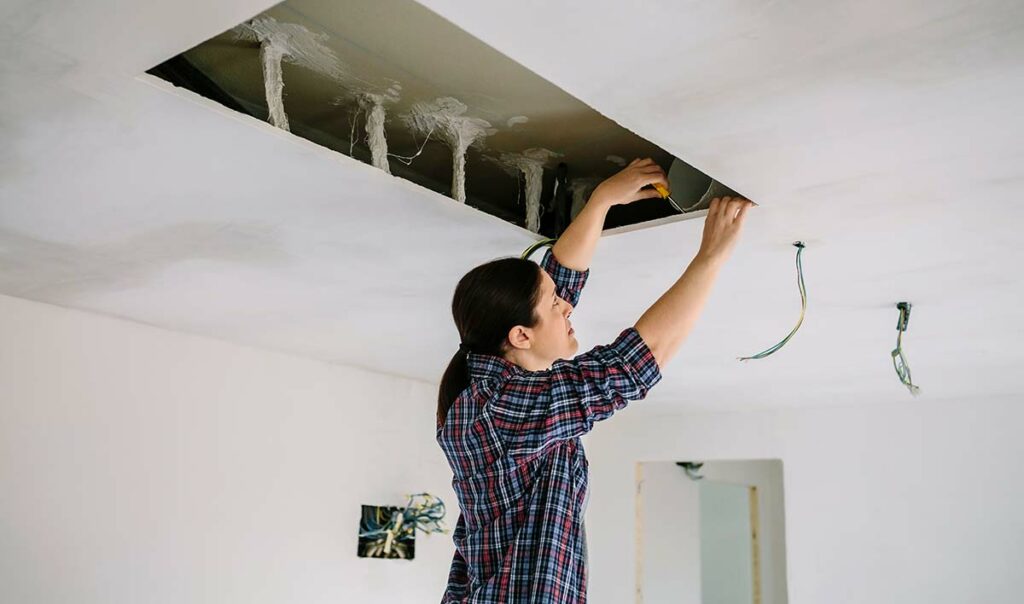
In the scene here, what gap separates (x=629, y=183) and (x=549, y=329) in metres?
0.46

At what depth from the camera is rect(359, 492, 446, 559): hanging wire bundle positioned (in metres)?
4.28

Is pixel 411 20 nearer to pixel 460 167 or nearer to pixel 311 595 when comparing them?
pixel 460 167

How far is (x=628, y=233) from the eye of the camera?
7.82 feet

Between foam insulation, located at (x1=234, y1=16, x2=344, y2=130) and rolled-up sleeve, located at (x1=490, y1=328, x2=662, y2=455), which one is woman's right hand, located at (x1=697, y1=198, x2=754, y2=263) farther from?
foam insulation, located at (x1=234, y1=16, x2=344, y2=130)

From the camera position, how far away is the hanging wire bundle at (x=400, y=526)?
14.0ft

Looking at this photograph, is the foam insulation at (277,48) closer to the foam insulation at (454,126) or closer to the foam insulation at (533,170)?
the foam insulation at (454,126)

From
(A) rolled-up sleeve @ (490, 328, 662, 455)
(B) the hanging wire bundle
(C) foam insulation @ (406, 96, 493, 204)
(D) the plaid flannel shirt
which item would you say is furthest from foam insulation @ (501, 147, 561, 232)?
(B) the hanging wire bundle

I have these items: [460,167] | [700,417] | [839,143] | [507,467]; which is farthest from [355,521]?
[839,143]

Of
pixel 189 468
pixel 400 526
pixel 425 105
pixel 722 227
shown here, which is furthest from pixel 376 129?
pixel 400 526

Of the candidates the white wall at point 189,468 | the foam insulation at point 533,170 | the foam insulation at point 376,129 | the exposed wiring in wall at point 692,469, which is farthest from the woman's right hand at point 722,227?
the exposed wiring in wall at point 692,469

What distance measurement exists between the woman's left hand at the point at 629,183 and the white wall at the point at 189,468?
224 cm

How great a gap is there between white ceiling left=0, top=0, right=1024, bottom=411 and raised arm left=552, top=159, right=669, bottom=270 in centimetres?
18

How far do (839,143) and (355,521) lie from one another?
3.05m

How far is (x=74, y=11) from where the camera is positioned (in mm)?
1521
